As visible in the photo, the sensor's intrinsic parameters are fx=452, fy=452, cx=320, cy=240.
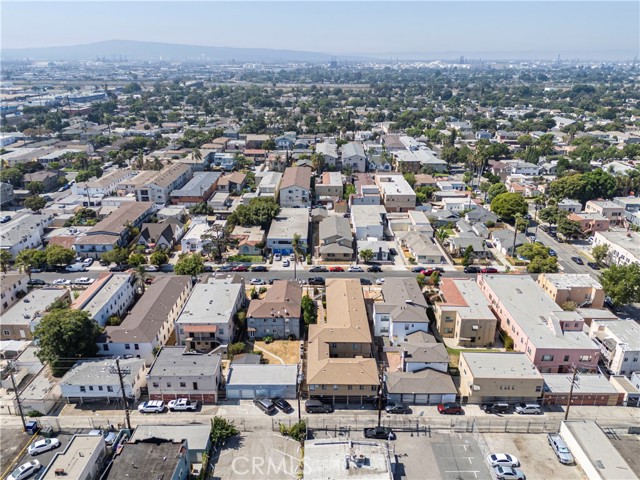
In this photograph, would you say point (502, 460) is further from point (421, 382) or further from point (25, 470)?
point (25, 470)

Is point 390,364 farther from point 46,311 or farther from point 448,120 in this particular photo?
point 448,120

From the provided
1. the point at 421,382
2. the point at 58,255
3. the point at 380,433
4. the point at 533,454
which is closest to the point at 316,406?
the point at 380,433

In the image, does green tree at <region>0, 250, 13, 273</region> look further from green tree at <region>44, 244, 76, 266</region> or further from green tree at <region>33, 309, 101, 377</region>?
green tree at <region>33, 309, 101, 377</region>

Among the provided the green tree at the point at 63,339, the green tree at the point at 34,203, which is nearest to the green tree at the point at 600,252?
the green tree at the point at 63,339

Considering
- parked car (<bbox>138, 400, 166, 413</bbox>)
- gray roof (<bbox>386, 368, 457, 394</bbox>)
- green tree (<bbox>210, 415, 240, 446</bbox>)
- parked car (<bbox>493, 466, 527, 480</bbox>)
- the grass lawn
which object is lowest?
the grass lawn

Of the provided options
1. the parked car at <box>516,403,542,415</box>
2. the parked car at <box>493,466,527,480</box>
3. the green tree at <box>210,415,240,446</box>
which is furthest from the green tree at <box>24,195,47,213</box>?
the parked car at <box>493,466,527,480</box>

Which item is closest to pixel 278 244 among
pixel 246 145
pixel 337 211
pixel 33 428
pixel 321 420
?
pixel 337 211
